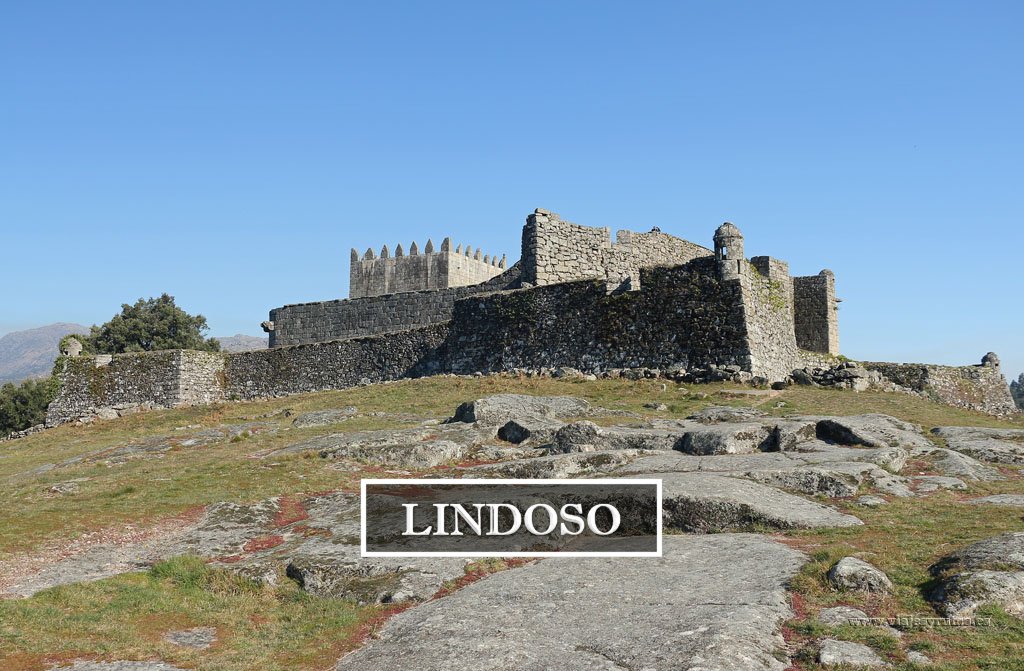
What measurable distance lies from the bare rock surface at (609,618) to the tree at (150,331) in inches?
3171

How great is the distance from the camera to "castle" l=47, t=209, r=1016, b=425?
3403cm

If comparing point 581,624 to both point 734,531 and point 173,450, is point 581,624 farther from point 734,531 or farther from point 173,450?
point 173,450

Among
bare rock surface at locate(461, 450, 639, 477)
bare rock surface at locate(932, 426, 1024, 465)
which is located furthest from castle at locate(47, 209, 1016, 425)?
bare rock surface at locate(461, 450, 639, 477)

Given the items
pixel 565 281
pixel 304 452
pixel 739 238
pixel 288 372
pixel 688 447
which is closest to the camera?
pixel 688 447

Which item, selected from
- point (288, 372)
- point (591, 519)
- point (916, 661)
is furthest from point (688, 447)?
point (288, 372)

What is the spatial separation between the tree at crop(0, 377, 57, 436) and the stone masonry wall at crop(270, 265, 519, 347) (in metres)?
34.5

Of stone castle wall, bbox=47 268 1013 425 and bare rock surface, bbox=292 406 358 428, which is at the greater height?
stone castle wall, bbox=47 268 1013 425

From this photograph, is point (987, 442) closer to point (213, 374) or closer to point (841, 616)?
point (841, 616)

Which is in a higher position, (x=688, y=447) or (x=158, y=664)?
(x=688, y=447)

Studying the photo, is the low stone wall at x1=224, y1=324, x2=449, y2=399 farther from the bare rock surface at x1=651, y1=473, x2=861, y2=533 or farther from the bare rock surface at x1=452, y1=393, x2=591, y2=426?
the bare rock surface at x1=651, y1=473, x2=861, y2=533

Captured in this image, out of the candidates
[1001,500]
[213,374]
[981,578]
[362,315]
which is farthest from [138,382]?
[981,578]

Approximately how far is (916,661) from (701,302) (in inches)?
1005

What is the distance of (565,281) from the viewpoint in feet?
129

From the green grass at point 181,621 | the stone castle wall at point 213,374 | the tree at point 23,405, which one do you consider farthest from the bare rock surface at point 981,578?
the tree at point 23,405
